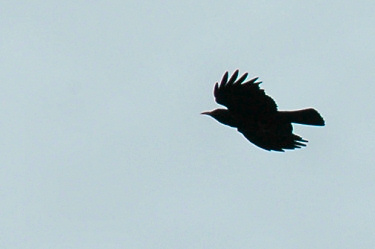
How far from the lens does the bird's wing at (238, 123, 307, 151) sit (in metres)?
21.0

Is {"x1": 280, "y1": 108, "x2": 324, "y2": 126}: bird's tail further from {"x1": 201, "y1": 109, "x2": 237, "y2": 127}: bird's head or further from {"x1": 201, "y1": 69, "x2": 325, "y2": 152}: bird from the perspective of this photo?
{"x1": 201, "y1": 109, "x2": 237, "y2": 127}: bird's head

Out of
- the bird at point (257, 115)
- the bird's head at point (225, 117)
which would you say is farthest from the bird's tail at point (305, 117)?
the bird's head at point (225, 117)

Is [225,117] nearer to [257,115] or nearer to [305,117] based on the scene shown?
[257,115]

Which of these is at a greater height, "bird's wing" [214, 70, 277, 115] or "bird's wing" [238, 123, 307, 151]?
"bird's wing" [214, 70, 277, 115]

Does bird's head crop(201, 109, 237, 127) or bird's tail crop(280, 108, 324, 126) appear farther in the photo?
bird's head crop(201, 109, 237, 127)

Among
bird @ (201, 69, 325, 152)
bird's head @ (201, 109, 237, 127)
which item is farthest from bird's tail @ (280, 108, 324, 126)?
bird's head @ (201, 109, 237, 127)

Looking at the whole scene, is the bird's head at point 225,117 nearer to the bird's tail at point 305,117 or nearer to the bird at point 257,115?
the bird at point 257,115

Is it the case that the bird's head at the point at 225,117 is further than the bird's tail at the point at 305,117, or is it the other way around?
the bird's head at the point at 225,117

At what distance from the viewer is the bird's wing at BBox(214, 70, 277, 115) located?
2036 centimetres

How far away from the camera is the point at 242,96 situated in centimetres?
2047

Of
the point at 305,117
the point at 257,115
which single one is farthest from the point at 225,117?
the point at 305,117

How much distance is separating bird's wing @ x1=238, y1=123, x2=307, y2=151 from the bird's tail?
25cm

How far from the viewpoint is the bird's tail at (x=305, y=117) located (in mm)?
20500

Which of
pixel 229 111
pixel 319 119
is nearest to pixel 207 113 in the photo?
pixel 229 111
